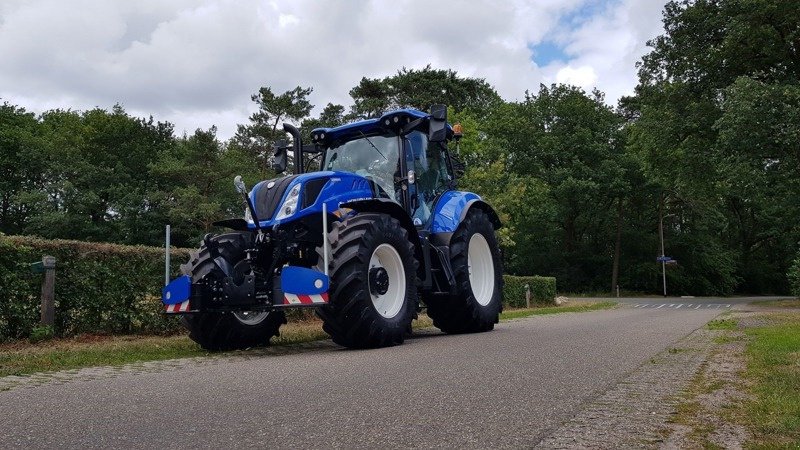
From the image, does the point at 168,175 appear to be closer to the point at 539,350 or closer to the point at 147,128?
the point at 147,128

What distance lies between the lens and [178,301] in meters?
7.43

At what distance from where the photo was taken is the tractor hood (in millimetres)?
7953

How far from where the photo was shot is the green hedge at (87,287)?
343 inches

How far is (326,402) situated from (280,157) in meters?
6.59

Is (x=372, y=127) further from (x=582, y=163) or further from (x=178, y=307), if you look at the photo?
(x=582, y=163)

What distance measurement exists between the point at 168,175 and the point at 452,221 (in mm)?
35646

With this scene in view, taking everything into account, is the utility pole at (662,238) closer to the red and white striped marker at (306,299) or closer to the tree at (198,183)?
the tree at (198,183)

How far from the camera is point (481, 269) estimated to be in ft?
35.7

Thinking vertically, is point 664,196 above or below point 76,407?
above

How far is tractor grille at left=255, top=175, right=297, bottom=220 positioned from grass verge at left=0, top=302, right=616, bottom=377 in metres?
1.73

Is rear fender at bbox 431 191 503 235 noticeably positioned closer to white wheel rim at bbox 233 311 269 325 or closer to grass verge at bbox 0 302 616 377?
grass verge at bbox 0 302 616 377

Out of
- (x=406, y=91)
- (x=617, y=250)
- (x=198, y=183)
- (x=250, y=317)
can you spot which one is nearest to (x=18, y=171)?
(x=198, y=183)

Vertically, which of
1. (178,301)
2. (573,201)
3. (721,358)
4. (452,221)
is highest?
(573,201)

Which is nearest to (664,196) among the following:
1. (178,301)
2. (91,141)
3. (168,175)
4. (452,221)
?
(168,175)
